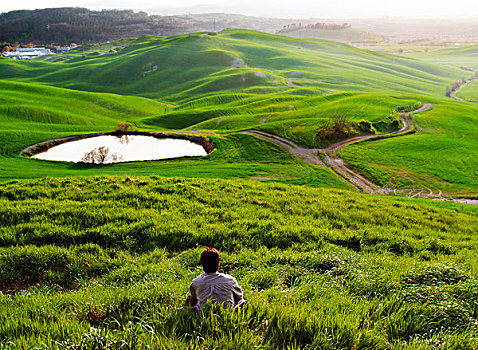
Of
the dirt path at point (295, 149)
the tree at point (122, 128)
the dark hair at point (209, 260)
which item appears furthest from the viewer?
the tree at point (122, 128)

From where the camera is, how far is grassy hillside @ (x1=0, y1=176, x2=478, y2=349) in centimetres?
439

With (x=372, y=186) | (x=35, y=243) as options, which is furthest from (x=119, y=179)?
(x=372, y=186)

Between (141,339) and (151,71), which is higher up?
(151,71)

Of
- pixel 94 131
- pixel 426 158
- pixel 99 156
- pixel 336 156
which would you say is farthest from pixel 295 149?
pixel 94 131

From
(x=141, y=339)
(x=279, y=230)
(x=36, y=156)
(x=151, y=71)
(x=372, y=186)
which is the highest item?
(x=151, y=71)

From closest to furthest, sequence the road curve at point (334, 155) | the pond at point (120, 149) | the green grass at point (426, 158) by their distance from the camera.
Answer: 1. the road curve at point (334, 155)
2. the green grass at point (426, 158)
3. the pond at point (120, 149)

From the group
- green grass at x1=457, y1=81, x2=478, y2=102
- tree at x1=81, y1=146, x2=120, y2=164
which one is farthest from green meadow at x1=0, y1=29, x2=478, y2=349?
green grass at x1=457, y1=81, x2=478, y2=102

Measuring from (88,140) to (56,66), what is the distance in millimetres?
159244

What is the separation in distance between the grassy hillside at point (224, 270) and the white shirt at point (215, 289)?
0.42 meters

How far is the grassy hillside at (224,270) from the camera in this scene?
14.4 feet

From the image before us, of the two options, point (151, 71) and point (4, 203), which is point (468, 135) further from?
point (151, 71)

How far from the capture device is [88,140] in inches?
2512

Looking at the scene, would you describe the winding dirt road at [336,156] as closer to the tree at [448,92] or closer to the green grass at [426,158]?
the green grass at [426,158]

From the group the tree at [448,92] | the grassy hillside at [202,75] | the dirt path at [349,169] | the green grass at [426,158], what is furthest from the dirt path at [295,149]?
the tree at [448,92]
